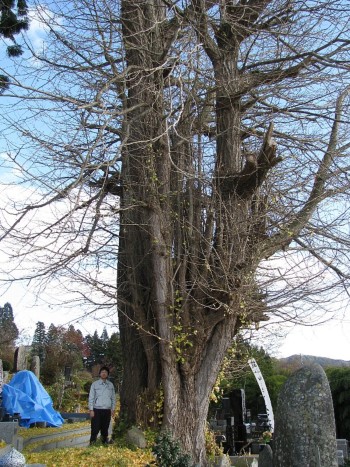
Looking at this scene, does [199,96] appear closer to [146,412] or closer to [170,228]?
[170,228]

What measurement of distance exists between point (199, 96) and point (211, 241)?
2.83 meters

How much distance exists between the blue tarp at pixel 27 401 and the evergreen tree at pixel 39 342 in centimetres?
1369

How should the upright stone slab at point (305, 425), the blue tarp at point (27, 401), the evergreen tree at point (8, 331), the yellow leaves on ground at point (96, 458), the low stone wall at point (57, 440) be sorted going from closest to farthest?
the upright stone slab at point (305, 425)
the yellow leaves on ground at point (96, 458)
the low stone wall at point (57, 440)
the blue tarp at point (27, 401)
the evergreen tree at point (8, 331)

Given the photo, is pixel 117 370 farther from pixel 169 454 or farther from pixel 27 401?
pixel 169 454

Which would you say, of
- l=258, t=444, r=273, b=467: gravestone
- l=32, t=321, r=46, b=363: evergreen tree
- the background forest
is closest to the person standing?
the background forest

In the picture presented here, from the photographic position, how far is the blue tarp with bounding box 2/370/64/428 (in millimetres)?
16766

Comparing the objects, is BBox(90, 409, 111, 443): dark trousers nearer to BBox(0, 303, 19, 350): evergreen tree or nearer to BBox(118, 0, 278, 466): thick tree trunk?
BBox(118, 0, 278, 466): thick tree trunk

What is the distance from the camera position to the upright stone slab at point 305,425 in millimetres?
7039

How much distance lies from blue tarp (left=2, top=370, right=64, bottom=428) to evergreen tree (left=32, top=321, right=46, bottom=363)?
13690 mm

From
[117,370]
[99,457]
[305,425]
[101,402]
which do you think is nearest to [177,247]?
[101,402]

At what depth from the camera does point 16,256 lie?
8086mm

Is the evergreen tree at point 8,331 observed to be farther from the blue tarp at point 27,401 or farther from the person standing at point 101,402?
the person standing at point 101,402

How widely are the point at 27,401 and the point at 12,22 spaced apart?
10531 millimetres

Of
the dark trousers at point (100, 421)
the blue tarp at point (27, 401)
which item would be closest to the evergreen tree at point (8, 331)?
the blue tarp at point (27, 401)
